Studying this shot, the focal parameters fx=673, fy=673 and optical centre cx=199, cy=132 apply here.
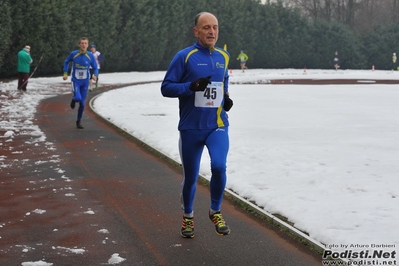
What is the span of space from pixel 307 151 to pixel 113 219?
5.33m

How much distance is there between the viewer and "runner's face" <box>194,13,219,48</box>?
6156mm

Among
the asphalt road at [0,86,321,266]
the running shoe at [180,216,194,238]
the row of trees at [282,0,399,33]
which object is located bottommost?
the asphalt road at [0,86,321,266]

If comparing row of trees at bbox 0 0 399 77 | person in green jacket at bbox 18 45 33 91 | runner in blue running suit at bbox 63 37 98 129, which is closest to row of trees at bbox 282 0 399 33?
row of trees at bbox 0 0 399 77

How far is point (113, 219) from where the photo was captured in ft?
23.7

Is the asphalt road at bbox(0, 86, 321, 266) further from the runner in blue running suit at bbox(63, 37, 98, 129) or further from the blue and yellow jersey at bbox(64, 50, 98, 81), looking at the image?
the blue and yellow jersey at bbox(64, 50, 98, 81)

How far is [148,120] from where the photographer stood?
17234 millimetres

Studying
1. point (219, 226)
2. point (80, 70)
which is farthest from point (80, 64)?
point (219, 226)

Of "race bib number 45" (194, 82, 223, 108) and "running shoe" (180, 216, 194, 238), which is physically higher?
"race bib number 45" (194, 82, 223, 108)

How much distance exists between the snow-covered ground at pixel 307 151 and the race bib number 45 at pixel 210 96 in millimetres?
1538

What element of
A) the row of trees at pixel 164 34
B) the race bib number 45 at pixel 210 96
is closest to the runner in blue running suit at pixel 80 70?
the race bib number 45 at pixel 210 96

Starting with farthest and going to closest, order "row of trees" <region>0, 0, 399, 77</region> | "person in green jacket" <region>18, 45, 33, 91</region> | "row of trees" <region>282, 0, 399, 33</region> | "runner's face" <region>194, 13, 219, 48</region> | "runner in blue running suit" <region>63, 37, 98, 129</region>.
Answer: "row of trees" <region>282, 0, 399, 33</region>, "row of trees" <region>0, 0, 399, 77</region>, "person in green jacket" <region>18, 45, 33, 91</region>, "runner in blue running suit" <region>63, 37, 98, 129</region>, "runner's face" <region>194, 13, 219, 48</region>

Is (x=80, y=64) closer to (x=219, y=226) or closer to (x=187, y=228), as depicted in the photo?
(x=187, y=228)

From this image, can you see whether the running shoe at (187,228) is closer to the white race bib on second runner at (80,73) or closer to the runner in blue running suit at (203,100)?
the runner in blue running suit at (203,100)

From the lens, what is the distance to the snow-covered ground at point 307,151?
6.83 meters
